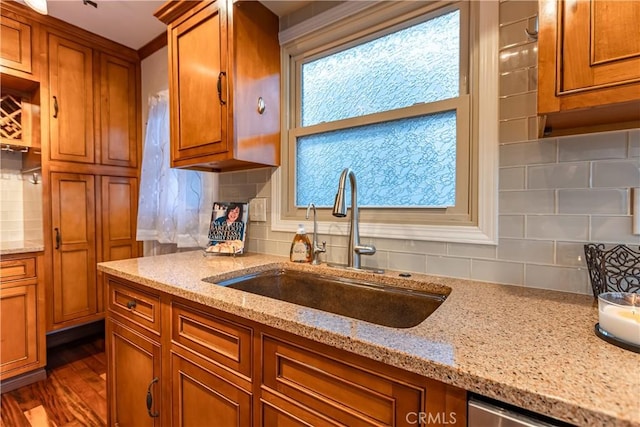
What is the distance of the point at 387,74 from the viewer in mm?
1375

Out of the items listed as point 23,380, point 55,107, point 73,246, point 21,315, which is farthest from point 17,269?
point 55,107

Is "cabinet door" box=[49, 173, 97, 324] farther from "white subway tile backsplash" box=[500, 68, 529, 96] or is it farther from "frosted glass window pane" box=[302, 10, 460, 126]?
"white subway tile backsplash" box=[500, 68, 529, 96]

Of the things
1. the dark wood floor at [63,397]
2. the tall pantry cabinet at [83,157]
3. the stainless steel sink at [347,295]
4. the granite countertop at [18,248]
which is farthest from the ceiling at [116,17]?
the dark wood floor at [63,397]

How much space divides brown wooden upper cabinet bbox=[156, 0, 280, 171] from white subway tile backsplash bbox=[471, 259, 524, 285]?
110 cm

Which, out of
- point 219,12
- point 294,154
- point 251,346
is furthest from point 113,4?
point 251,346

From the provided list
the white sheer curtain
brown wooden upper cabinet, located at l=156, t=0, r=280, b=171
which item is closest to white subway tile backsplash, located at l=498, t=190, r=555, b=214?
brown wooden upper cabinet, located at l=156, t=0, r=280, b=171

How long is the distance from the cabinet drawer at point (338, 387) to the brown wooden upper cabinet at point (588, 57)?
70cm

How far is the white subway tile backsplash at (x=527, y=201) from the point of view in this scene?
37.8 inches

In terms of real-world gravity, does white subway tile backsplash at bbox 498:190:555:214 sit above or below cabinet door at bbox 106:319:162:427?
above

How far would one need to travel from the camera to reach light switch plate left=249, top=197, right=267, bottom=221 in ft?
5.66

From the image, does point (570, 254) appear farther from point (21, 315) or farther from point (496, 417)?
point (21, 315)

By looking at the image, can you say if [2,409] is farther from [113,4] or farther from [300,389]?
[113,4]

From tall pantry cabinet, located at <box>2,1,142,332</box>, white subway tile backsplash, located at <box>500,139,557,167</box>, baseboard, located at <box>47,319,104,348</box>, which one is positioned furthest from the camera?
baseboard, located at <box>47,319,104,348</box>

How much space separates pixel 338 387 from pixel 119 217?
261 cm
